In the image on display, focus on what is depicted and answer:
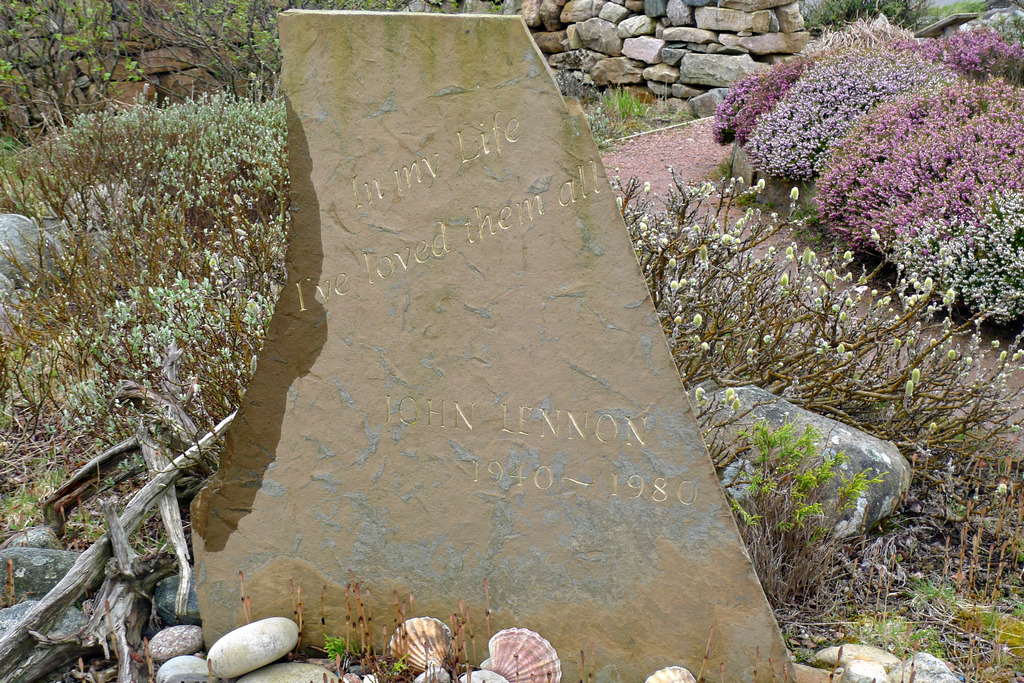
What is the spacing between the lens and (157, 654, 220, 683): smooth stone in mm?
2309

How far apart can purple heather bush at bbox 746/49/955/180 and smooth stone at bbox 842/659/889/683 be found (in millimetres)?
5241

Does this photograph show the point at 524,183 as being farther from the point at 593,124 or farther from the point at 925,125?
the point at 593,124

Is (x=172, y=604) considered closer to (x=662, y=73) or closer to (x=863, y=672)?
(x=863, y=672)

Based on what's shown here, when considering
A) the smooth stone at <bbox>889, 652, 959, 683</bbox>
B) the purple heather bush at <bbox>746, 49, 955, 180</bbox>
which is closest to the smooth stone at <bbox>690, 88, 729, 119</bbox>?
the purple heather bush at <bbox>746, 49, 955, 180</bbox>

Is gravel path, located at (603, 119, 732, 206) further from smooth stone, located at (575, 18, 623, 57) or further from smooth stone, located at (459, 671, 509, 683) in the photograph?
smooth stone, located at (459, 671, 509, 683)

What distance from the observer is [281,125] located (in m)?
7.68

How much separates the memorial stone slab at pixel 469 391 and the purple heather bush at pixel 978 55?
7.87 metres

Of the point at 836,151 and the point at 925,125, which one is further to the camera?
the point at 836,151

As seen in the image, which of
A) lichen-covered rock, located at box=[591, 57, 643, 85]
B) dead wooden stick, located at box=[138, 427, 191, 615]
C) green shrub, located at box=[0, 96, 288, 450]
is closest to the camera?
dead wooden stick, located at box=[138, 427, 191, 615]

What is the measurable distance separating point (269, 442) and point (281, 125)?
593 cm

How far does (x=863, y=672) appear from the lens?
2314 millimetres

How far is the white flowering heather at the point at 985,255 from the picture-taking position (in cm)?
469

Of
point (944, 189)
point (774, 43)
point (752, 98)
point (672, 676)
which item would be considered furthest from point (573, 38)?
point (672, 676)

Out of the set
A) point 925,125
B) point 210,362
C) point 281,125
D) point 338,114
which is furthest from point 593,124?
point 338,114
